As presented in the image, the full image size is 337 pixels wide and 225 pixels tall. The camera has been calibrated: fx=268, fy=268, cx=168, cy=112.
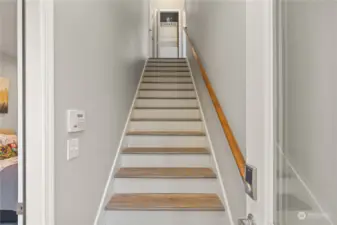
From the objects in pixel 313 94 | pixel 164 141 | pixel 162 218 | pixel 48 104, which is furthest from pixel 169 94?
pixel 313 94

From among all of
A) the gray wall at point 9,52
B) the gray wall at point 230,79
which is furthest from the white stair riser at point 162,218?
the gray wall at point 9,52

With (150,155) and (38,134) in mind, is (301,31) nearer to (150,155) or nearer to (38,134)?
(38,134)

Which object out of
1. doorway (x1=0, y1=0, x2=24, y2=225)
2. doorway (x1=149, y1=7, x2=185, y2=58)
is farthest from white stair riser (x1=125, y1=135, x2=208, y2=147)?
doorway (x1=149, y1=7, x2=185, y2=58)

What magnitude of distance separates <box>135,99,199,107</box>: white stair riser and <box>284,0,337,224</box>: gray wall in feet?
10.4

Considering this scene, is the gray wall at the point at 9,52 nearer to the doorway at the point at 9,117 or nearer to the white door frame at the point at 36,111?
the doorway at the point at 9,117

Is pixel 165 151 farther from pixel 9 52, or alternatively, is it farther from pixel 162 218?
pixel 9 52

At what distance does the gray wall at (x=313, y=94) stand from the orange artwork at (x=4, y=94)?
5.93 feet

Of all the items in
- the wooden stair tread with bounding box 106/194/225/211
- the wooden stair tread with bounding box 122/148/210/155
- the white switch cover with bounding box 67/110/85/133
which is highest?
the white switch cover with bounding box 67/110/85/133

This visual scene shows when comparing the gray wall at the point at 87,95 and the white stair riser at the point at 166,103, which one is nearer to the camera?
the gray wall at the point at 87,95

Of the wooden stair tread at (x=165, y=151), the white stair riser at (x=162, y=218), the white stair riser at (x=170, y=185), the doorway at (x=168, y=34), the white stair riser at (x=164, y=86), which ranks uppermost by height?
the doorway at (x=168, y=34)

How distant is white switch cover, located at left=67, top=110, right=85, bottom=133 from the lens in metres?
1.38

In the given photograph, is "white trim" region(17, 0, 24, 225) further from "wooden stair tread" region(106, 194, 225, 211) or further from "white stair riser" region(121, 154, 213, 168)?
"white stair riser" region(121, 154, 213, 168)

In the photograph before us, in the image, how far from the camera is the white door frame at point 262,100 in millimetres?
753

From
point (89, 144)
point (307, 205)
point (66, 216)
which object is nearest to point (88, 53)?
point (89, 144)
